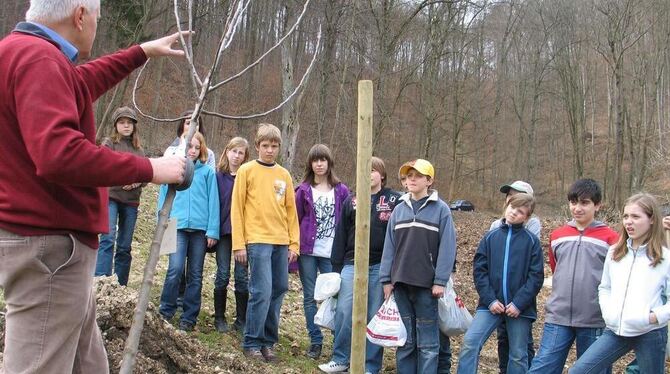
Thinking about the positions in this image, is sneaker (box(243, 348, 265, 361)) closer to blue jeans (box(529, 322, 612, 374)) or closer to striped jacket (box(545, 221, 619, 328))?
blue jeans (box(529, 322, 612, 374))

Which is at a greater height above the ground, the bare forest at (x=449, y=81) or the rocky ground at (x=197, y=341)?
the bare forest at (x=449, y=81)

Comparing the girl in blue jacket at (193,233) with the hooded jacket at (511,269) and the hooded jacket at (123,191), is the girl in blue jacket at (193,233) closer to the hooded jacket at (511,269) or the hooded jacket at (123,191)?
the hooded jacket at (123,191)

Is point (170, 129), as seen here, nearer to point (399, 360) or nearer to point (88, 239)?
point (399, 360)

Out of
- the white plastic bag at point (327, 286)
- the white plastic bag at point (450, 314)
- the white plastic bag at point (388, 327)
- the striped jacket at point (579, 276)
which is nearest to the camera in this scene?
the striped jacket at point (579, 276)

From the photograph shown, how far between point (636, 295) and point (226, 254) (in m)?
3.39

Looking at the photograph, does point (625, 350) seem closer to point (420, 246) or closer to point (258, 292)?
point (420, 246)

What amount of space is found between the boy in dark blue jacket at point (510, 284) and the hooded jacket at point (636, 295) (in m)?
0.66

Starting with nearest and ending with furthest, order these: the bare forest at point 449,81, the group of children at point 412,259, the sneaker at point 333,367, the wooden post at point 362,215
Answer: the wooden post at point 362,215 → the group of children at point 412,259 → the sneaker at point 333,367 → the bare forest at point 449,81

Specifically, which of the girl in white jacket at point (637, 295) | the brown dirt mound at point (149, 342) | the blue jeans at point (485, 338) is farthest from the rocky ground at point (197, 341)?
the girl in white jacket at point (637, 295)

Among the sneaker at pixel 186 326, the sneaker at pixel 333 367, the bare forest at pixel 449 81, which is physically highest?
the bare forest at pixel 449 81

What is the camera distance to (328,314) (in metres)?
5.39

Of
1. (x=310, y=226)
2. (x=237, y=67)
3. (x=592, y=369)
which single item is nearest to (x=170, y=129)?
(x=237, y=67)

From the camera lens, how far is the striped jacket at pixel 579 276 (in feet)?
14.9

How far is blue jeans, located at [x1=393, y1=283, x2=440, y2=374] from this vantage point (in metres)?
4.77
